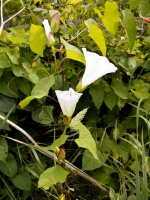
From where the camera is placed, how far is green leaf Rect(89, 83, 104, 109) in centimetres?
105

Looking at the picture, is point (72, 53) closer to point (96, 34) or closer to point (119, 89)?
point (96, 34)

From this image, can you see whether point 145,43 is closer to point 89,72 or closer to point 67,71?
point 67,71

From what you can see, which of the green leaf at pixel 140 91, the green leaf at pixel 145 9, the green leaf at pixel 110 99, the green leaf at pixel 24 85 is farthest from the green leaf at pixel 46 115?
the green leaf at pixel 145 9

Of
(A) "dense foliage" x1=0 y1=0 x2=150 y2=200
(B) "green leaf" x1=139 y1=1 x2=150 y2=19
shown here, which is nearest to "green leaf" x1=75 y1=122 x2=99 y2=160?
(A) "dense foliage" x1=0 y1=0 x2=150 y2=200

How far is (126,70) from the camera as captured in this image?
1.12 meters

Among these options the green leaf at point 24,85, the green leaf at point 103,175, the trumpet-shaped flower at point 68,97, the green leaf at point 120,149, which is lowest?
A: the green leaf at point 103,175

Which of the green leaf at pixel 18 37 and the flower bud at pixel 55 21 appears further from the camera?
the green leaf at pixel 18 37

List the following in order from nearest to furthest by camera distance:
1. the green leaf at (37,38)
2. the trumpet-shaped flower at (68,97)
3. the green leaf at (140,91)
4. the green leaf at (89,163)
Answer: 1. the trumpet-shaped flower at (68,97)
2. the green leaf at (37,38)
3. the green leaf at (89,163)
4. the green leaf at (140,91)

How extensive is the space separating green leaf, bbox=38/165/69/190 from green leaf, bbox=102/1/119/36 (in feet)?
1.46

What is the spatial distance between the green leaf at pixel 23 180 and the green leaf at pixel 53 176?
0.18 m

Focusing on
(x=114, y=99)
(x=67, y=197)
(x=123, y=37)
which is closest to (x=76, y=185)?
(x=67, y=197)

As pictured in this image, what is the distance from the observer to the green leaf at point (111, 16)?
96 cm

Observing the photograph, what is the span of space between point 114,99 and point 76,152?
8.7 inches

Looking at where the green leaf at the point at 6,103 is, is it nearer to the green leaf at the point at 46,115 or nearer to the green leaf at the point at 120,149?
the green leaf at the point at 46,115
